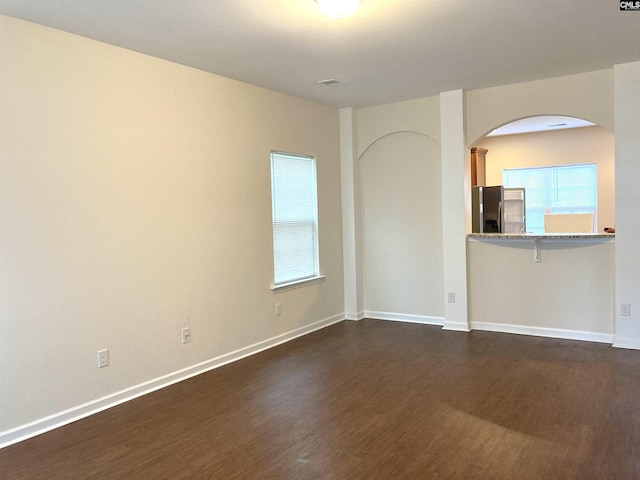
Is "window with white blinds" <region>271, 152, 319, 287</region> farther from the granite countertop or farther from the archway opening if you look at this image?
the archway opening

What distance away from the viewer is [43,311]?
3.12 m

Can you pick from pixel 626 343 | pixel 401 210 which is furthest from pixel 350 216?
pixel 626 343

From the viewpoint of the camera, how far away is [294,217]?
5312 mm

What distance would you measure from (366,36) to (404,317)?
11.3ft

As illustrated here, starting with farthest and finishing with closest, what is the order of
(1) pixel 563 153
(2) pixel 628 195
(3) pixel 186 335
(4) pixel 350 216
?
(1) pixel 563 153, (4) pixel 350 216, (2) pixel 628 195, (3) pixel 186 335

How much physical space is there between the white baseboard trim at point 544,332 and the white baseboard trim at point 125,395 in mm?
2048

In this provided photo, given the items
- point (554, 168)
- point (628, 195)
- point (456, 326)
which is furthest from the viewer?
point (554, 168)

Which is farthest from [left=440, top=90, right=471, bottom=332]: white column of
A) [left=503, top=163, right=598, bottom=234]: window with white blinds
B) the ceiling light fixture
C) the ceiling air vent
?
[left=503, top=163, right=598, bottom=234]: window with white blinds

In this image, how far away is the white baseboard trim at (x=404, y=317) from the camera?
5.69m

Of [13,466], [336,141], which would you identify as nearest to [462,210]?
[336,141]

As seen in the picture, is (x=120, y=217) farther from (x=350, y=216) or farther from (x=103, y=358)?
(x=350, y=216)

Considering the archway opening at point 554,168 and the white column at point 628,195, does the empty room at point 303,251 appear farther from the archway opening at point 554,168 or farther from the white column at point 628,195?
the archway opening at point 554,168

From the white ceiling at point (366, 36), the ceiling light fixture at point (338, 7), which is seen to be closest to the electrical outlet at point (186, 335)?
the white ceiling at point (366, 36)

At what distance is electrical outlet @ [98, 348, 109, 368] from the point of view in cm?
344
